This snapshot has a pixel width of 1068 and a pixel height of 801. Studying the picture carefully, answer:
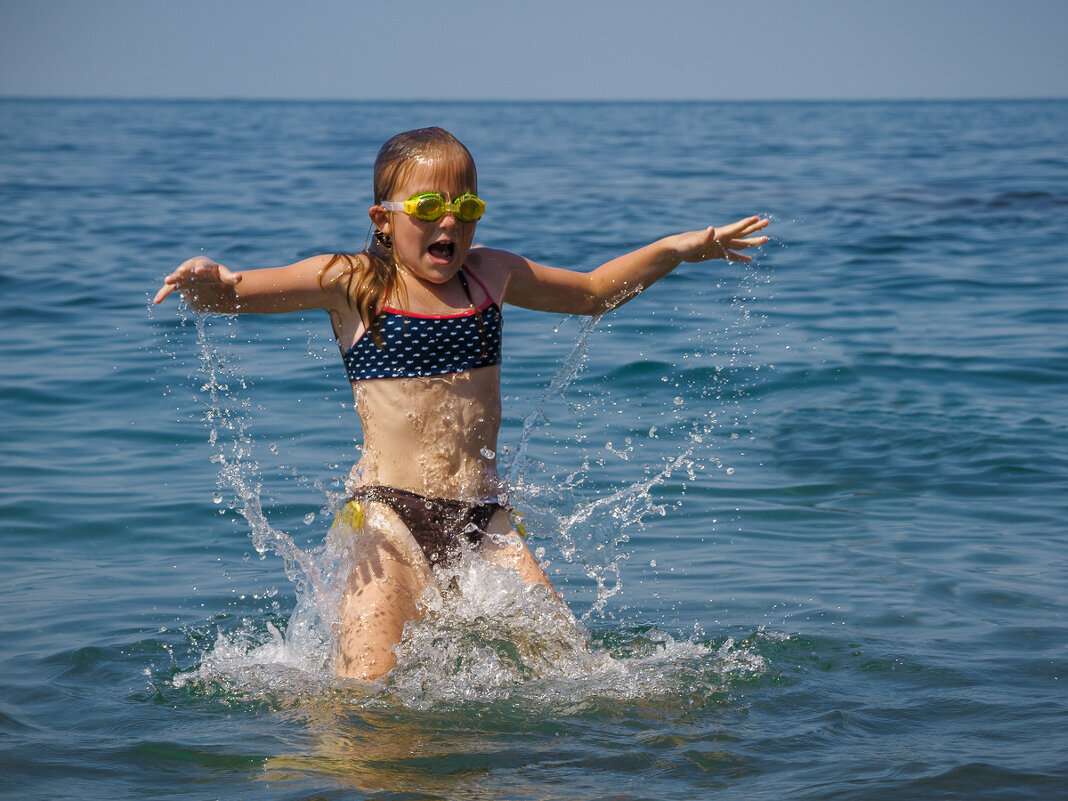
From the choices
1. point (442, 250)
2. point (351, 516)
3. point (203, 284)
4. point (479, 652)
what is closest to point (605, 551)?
point (479, 652)

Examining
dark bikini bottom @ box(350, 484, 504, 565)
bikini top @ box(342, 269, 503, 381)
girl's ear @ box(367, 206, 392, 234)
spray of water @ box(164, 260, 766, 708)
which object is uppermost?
girl's ear @ box(367, 206, 392, 234)

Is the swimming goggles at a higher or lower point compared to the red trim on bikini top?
higher

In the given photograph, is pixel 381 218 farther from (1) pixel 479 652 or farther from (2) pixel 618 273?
(1) pixel 479 652

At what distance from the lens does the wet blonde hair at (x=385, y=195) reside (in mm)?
4137

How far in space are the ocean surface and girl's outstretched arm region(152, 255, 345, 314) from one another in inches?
41.7

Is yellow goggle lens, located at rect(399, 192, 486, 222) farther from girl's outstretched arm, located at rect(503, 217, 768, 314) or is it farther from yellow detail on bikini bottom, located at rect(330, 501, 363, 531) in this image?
yellow detail on bikini bottom, located at rect(330, 501, 363, 531)

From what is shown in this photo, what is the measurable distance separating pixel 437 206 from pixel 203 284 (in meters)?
A: 0.82

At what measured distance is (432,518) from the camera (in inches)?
165

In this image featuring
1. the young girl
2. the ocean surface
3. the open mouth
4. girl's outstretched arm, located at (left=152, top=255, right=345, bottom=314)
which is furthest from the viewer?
the open mouth

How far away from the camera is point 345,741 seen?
12.5ft

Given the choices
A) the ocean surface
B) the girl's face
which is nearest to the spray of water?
the ocean surface

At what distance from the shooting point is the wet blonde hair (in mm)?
4137

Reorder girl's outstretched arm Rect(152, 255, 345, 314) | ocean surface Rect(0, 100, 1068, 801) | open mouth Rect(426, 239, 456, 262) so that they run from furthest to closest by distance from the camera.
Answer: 1. open mouth Rect(426, 239, 456, 262)
2. girl's outstretched arm Rect(152, 255, 345, 314)
3. ocean surface Rect(0, 100, 1068, 801)

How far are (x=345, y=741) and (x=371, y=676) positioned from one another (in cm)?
25
